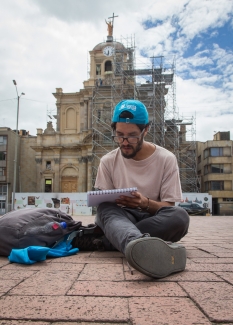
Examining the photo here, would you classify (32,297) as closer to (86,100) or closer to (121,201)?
(121,201)

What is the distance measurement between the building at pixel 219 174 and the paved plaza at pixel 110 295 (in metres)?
30.7

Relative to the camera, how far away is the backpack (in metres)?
2.62

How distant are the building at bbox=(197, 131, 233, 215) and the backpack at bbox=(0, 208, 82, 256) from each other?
3026 cm

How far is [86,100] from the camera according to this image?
1358 inches

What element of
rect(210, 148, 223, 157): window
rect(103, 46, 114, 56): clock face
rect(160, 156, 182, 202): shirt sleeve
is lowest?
rect(160, 156, 182, 202): shirt sleeve

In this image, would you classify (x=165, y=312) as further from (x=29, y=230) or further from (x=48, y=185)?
(x=48, y=185)

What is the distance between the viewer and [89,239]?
10.3 ft

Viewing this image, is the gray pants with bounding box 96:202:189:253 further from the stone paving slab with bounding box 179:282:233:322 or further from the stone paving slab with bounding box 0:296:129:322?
the stone paving slab with bounding box 0:296:129:322

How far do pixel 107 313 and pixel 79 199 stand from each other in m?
20.5

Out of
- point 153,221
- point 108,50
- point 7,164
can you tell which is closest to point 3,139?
point 7,164

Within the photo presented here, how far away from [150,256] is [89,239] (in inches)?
57.1

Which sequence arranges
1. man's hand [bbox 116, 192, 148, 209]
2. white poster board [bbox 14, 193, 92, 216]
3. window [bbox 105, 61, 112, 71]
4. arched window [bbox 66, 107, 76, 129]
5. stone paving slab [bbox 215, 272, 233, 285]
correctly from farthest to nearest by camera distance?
window [bbox 105, 61, 112, 71], arched window [bbox 66, 107, 76, 129], white poster board [bbox 14, 193, 92, 216], man's hand [bbox 116, 192, 148, 209], stone paving slab [bbox 215, 272, 233, 285]

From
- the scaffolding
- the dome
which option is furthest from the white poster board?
the dome

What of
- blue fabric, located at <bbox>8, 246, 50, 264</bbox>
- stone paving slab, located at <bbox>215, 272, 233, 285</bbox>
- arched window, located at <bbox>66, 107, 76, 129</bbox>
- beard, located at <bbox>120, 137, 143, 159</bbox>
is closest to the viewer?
stone paving slab, located at <bbox>215, 272, 233, 285</bbox>
